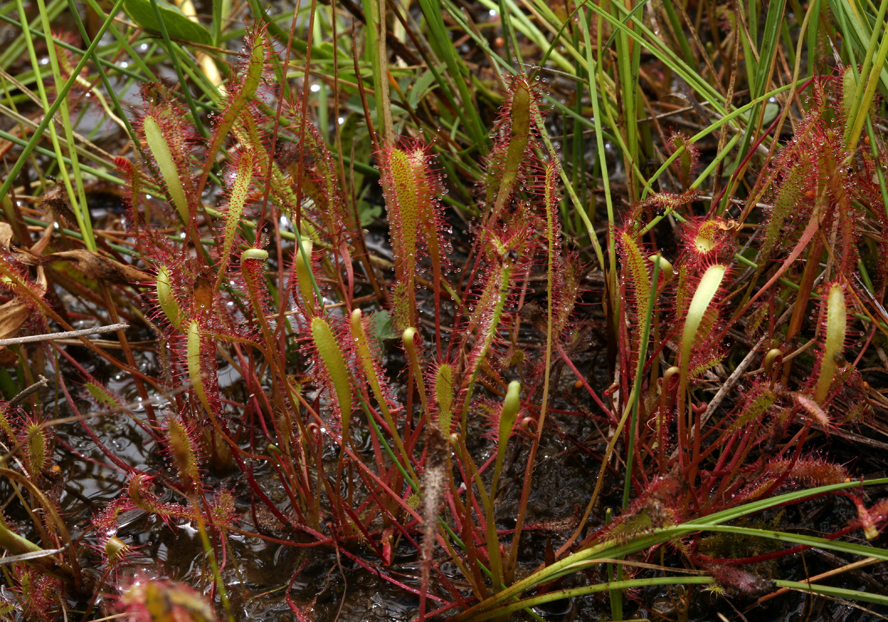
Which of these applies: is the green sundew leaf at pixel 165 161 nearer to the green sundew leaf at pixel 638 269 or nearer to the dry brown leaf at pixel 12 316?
the dry brown leaf at pixel 12 316

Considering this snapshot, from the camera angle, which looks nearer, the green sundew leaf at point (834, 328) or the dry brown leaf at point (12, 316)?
the green sundew leaf at point (834, 328)

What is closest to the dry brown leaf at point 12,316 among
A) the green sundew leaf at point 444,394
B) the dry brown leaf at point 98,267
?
the dry brown leaf at point 98,267

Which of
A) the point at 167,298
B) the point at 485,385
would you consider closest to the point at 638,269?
the point at 485,385

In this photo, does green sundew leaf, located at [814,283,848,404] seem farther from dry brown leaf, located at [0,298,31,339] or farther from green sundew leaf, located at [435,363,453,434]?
dry brown leaf, located at [0,298,31,339]

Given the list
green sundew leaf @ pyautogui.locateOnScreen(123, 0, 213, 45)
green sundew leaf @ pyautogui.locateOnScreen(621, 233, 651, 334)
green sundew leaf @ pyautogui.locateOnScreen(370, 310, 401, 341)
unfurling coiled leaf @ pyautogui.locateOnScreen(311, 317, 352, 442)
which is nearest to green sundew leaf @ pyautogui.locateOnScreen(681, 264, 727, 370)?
green sundew leaf @ pyautogui.locateOnScreen(621, 233, 651, 334)

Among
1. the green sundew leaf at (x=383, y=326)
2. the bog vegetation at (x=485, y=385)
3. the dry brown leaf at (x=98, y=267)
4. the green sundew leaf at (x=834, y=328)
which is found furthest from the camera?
the green sundew leaf at (x=383, y=326)

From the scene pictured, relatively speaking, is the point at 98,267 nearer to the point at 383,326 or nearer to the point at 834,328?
the point at 383,326
